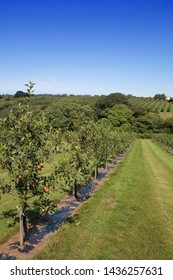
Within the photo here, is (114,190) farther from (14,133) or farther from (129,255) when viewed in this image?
(14,133)

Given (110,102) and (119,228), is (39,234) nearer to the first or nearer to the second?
(119,228)

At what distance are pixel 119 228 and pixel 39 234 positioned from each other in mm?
4286

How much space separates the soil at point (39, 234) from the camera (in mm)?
11258

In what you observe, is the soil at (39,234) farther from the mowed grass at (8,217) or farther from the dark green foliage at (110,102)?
the dark green foliage at (110,102)

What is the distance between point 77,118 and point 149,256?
1168cm

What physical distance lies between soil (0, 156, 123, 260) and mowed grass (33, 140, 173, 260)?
0.44m

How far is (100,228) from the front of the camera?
14.0 m

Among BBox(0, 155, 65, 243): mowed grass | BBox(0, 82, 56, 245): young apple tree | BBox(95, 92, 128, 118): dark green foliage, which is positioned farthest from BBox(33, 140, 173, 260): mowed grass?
BBox(95, 92, 128, 118): dark green foliage

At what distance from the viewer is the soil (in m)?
11.3

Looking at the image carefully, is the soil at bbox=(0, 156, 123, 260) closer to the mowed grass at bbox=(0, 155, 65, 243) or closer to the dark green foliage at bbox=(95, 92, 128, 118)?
the mowed grass at bbox=(0, 155, 65, 243)

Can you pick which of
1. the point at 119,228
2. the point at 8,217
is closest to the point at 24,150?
the point at 8,217

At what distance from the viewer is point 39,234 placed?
13.1 m
